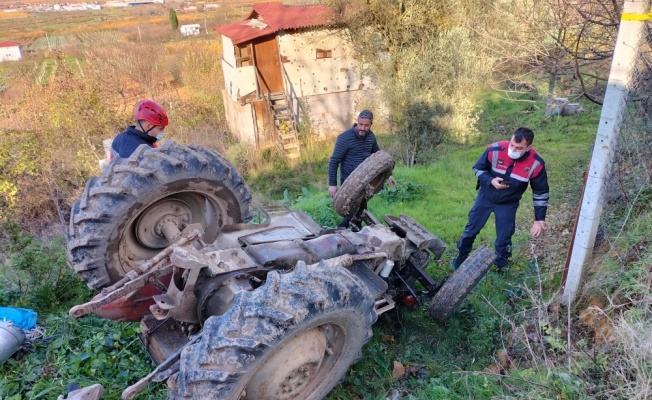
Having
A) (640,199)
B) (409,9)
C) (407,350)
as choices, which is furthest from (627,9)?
(409,9)

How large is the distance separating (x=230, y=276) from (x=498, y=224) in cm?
322

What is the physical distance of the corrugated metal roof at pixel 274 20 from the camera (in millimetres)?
15375

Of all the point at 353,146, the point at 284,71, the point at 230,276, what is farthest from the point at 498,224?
the point at 284,71

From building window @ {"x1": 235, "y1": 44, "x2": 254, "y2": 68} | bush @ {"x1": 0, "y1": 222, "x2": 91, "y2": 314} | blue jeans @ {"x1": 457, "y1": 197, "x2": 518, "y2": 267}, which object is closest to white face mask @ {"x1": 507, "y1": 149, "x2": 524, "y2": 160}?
blue jeans @ {"x1": 457, "y1": 197, "x2": 518, "y2": 267}

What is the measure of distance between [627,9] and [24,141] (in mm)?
14195

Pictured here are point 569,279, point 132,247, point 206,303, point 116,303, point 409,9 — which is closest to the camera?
point 206,303

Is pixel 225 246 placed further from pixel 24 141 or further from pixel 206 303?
pixel 24 141

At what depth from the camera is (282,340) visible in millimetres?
2254

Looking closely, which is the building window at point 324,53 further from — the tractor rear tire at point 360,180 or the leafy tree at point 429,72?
the tractor rear tire at point 360,180

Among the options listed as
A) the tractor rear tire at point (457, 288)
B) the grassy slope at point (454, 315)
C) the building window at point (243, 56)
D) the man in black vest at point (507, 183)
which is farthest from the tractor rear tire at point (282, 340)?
the building window at point (243, 56)

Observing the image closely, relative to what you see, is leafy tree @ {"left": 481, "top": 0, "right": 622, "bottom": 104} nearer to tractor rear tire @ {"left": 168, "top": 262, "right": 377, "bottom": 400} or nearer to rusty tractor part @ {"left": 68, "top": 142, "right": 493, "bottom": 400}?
rusty tractor part @ {"left": 68, "top": 142, "right": 493, "bottom": 400}

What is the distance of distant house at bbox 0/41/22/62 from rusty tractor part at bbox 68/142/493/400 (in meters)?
28.3

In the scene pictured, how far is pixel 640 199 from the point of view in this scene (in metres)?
3.78

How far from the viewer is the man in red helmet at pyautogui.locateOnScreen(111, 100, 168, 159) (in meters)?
3.98
